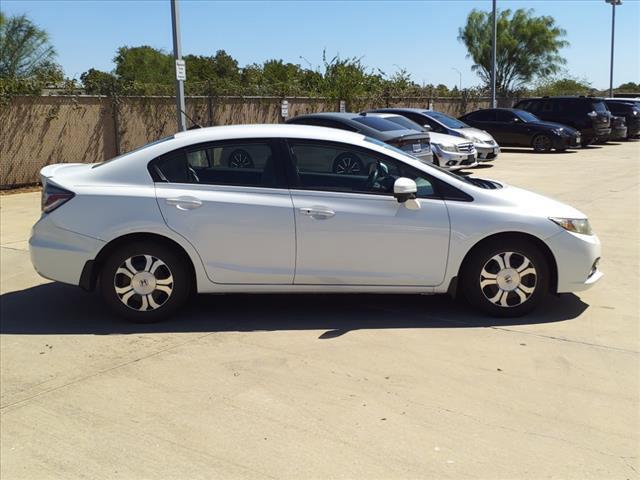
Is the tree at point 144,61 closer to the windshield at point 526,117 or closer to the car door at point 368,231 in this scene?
the windshield at point 526,117

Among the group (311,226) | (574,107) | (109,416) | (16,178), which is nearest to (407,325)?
(311,226)

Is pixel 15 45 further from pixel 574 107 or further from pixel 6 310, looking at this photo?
pixel 6 310

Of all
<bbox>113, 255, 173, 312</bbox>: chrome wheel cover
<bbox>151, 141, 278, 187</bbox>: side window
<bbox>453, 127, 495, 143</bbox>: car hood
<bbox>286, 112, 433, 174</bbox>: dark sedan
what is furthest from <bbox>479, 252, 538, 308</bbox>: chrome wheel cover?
<bbox>453, 127, 495, 143</bbox>: car hood

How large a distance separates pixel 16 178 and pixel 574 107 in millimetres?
19831

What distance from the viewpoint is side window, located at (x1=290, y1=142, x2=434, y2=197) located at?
5469 mm

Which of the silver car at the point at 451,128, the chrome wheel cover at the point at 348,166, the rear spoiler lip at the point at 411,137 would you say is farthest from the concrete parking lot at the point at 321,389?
the silver car at the point at 451,128

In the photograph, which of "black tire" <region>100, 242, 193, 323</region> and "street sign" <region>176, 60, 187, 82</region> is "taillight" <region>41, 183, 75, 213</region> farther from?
"street sign" <region>176, 60, 187, 82</region>

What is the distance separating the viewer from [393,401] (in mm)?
4074

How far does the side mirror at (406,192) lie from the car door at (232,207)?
866mm

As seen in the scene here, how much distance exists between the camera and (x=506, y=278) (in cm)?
546

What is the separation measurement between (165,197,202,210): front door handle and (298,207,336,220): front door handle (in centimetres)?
82

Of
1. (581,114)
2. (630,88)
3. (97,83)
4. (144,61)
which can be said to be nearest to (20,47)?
(97,83)

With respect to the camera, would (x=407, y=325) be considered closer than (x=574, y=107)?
Yes

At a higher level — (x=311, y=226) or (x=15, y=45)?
(x=15, y=45)
